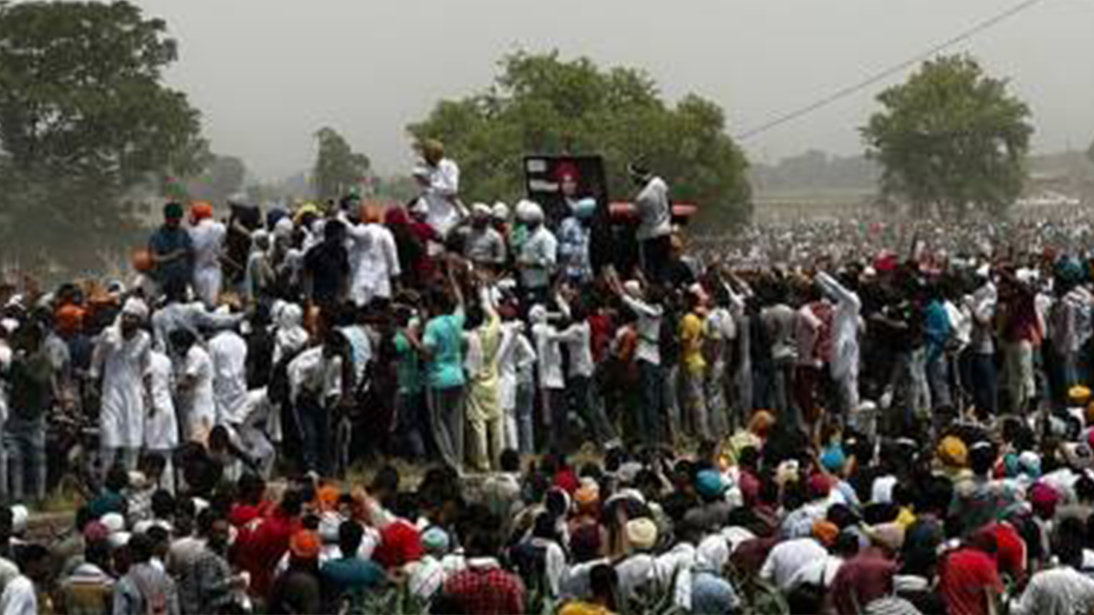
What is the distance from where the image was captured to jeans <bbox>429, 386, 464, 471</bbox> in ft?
50.9

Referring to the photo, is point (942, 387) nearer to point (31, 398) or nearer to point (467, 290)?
point (467, 290)

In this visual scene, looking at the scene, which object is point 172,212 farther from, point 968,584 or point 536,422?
point 968,584

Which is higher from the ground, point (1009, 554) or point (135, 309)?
point (135, 309)

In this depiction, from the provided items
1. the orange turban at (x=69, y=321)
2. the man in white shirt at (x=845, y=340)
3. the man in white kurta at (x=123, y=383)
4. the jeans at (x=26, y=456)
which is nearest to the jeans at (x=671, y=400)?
the man in white shirt at (x=845, y=340)

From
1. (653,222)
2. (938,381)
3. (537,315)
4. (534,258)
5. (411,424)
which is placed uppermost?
(653,222)

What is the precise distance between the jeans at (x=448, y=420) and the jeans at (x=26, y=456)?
3.12 metres

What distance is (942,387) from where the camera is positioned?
61.2 feet

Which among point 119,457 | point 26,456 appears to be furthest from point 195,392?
point 26,456

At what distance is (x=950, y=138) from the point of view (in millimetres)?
100125

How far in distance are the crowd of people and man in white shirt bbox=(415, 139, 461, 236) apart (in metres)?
0.03

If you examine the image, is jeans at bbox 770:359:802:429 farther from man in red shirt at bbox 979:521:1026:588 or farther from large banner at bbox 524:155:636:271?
A: man in red shirt at bbox 979:521:1026:588

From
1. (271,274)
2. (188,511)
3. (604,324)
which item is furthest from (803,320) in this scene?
(188,511)

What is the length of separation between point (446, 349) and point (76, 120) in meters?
63.2

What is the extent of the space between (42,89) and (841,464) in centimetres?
6590
